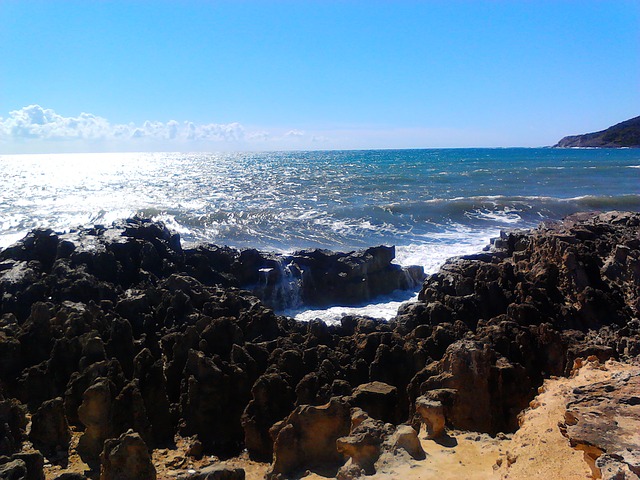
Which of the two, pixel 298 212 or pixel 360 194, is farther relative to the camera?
pixel 360 194

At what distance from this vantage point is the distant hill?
151125mm

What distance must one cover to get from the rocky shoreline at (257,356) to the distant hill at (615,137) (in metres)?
154

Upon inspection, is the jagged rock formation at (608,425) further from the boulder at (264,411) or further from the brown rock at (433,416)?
the boulder at (264,411)

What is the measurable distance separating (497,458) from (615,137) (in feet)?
567

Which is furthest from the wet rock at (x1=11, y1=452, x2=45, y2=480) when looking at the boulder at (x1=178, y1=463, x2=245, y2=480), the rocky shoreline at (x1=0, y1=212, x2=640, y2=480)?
the boulder at (x1=178, y1=463, x2=245, y2=480)

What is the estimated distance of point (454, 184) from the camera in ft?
196

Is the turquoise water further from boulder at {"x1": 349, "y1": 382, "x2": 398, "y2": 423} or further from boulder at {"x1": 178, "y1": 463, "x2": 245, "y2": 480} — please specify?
boulder at {"x1": 178, "y1": 463, "x2": 245, "y2": 480}

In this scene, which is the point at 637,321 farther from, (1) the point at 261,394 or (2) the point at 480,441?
(1) the point at 261,394

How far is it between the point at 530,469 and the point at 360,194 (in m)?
46.0

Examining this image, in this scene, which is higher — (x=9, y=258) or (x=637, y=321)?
(x=9, y=258)

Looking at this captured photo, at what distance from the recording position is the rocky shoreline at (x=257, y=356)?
289 inches

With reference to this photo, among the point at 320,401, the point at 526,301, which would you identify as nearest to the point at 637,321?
the point at 526,301

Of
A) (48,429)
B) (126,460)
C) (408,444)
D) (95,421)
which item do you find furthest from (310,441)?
(48,429)

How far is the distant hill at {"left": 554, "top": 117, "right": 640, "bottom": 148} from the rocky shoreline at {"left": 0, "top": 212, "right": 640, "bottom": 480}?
506 ft
